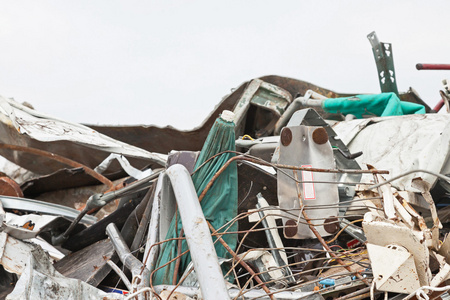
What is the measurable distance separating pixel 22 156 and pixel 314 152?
4.41 metres

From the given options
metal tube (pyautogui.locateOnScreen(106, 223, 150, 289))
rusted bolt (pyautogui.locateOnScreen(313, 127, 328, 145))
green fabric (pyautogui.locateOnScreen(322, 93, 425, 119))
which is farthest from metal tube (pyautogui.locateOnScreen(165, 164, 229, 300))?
green fabric (pyautogui.locateOnScreen(322, 93, 425, 119))

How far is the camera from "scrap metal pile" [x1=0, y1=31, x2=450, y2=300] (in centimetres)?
267

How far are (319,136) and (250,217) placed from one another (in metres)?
0.70

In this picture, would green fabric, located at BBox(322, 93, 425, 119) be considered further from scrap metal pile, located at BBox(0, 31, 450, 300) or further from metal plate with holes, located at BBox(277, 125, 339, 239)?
metal plate with holes, located at BBox(277, 125, 339, 239)

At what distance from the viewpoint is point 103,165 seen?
20.2 feet

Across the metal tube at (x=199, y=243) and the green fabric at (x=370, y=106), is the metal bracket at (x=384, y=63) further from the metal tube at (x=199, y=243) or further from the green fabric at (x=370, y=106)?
the metal tube at (x=199, y=243)

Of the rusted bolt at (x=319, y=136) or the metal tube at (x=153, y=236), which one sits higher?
the rusted bolt at (x=319, y=136)

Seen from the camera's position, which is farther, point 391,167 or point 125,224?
point 391,167

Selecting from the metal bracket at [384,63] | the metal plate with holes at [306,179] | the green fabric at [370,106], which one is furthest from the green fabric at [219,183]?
the metal bracket at [384,63]

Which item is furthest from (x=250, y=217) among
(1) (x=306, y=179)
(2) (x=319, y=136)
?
(2) (x=319, y=136)

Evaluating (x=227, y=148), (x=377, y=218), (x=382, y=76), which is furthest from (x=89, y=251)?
(x=382, y=76)

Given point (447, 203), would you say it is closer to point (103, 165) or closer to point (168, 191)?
point (168, 191)

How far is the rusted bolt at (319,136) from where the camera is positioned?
12.7 feet

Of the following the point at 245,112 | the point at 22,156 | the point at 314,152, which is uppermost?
the point at 314,152
